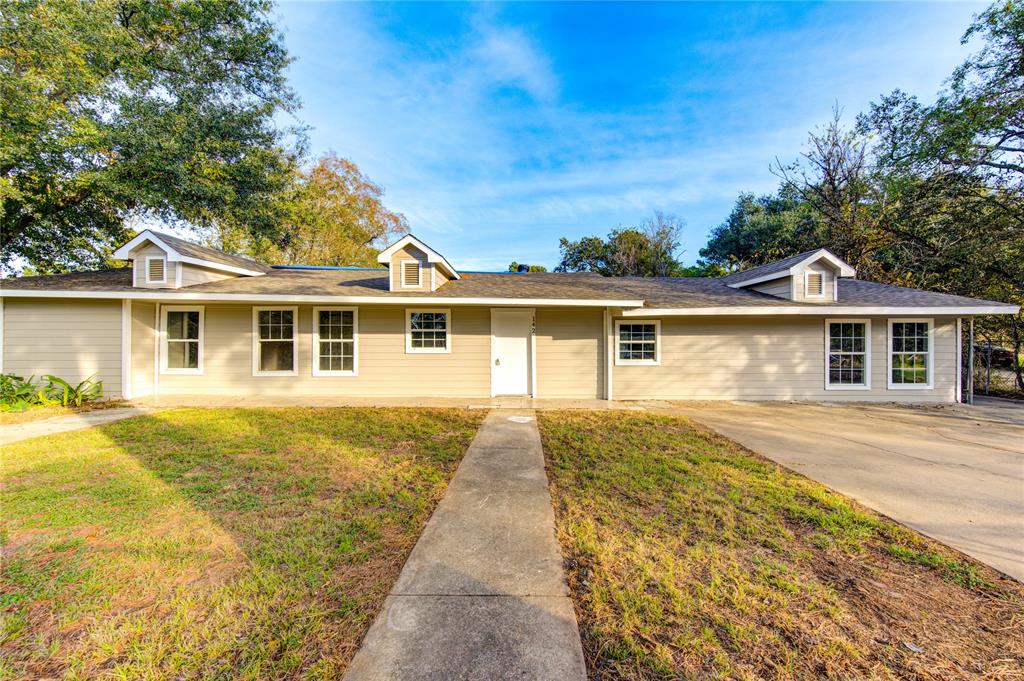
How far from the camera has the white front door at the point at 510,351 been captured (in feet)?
31.7

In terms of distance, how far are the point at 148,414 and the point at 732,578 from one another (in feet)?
32.0

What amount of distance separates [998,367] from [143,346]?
26.0 metres

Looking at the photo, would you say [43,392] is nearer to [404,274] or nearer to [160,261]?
[160,261]

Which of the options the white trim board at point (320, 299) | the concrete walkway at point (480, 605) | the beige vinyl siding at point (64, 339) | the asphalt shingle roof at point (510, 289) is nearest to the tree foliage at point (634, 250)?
the asphalt shingle roof at point (510, 289)

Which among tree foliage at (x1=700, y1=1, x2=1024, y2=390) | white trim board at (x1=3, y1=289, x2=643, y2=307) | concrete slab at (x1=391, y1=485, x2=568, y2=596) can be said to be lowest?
concrete slab at (x1=391, y1=485, x2=568, y2=596)

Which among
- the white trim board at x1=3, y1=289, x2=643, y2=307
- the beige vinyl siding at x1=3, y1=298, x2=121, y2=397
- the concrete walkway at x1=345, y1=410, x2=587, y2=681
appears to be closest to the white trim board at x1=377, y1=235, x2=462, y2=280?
the white trim board at x1=3, y1=289, x2=643, y2=307

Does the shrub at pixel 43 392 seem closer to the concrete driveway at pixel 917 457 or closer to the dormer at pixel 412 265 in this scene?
the dormer at pixel 412 265

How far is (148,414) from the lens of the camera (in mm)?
7230

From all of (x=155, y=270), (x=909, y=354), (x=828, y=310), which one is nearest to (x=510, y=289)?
(x=828, y=310)

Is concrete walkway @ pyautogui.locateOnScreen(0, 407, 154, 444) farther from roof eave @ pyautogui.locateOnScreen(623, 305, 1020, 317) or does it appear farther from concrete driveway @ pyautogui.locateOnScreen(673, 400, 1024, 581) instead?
concrete driveway @ pyautogui.locateOnScreen(673, 400, 1024, 581)

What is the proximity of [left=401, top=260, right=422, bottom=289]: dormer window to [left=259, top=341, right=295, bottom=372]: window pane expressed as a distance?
3.34 meters

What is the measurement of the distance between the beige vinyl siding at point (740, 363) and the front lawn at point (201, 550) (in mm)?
6737

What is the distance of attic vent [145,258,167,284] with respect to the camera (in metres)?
8.95

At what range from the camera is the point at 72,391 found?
8.09m
